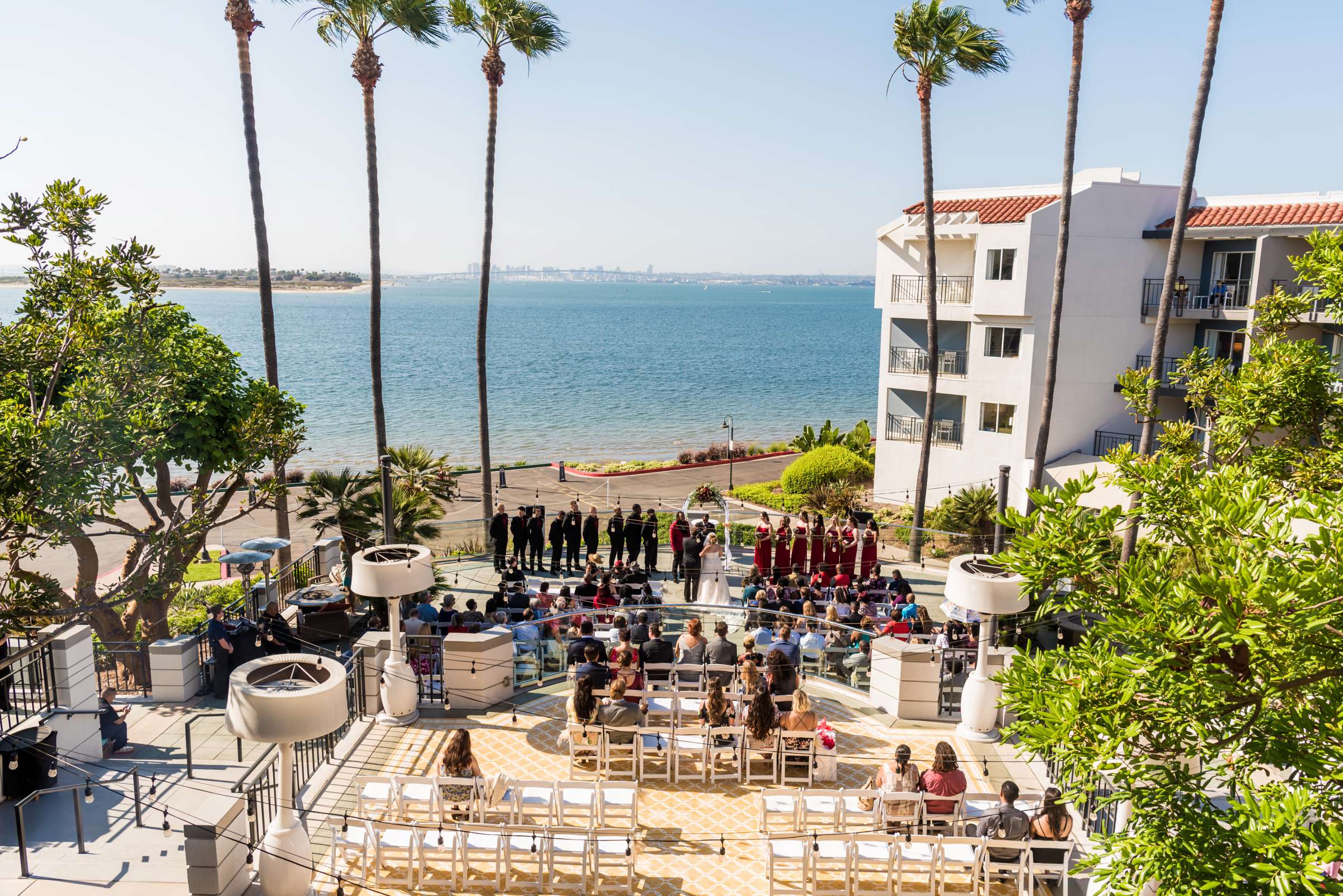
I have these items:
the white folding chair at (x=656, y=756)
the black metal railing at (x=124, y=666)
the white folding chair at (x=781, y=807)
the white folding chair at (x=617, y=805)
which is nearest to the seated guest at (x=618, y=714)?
the white folding chair at (x=656, y=756)

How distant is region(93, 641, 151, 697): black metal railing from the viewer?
14.4 m

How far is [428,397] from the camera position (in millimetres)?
107188

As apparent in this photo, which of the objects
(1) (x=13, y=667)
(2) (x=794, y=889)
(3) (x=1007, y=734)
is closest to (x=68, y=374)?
(1) (x=13, y=667)

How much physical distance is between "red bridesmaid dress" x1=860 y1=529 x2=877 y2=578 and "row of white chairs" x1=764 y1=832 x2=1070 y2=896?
11362 mm

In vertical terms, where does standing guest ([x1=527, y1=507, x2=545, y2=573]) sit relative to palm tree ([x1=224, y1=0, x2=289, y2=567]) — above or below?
below

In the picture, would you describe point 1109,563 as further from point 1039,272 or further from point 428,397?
point 428,397

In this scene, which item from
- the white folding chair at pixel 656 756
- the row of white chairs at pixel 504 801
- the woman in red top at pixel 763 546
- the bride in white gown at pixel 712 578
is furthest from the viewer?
the woman in red top at pixel 763 546

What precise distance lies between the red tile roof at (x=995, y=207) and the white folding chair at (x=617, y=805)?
79.1ft

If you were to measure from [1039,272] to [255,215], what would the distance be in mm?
22313

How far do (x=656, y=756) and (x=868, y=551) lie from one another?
1018 cm

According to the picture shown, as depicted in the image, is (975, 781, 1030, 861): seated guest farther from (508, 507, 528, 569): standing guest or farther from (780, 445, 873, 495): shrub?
(780, 445, 873, 495): shrub

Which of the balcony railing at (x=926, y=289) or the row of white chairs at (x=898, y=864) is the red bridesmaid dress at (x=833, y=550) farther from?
the balcony railing at (x=926, y=289)

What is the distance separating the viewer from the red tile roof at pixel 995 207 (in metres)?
31.3

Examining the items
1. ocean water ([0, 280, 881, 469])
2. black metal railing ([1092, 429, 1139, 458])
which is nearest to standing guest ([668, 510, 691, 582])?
black metal railing ([1092, 429, 1139, 458])
